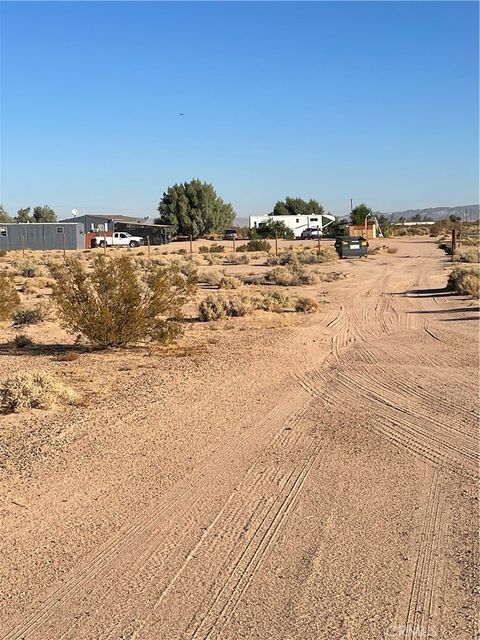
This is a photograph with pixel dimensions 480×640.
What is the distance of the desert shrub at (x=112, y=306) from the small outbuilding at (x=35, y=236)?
6351 centimetres

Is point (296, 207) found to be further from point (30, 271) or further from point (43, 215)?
point (30, 271)

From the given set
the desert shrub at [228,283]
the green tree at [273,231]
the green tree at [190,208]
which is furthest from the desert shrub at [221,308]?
the green tree at [190,208]

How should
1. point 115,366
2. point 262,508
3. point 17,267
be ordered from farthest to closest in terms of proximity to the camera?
point 17,267, point 115,366, point 262,508

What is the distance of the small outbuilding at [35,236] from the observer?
7812 centimetres

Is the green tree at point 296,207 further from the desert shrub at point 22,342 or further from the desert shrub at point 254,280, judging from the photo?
the desert shrub at point 22,342

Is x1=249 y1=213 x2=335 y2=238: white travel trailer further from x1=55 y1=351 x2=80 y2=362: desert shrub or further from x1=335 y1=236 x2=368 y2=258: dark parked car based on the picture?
x1=55 y1=351 x2=80 y2=362: desert shrub

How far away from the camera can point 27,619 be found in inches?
193

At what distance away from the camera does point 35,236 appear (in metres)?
78.5

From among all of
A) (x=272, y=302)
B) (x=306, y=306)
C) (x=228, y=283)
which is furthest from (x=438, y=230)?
(x=272, y=302)

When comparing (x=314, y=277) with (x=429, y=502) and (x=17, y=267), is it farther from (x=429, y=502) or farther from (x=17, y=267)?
(x=429, y=502)

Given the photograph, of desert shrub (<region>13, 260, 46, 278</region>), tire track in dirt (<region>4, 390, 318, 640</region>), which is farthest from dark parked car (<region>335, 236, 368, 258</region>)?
tire track in dirt (<region>4, 390, 318, 640</region>)

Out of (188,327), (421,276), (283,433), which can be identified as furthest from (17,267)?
(283,433)

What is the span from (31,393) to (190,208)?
9620cm

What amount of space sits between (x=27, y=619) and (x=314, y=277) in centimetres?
3158
